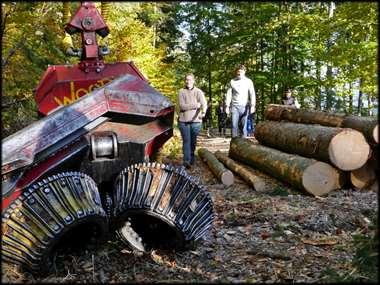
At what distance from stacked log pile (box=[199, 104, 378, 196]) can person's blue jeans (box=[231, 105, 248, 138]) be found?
1234 millimetres

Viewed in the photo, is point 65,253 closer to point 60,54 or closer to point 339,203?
point 339,203

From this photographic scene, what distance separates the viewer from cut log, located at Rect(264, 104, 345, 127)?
315 inches

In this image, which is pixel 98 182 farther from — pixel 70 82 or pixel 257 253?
pixel 257 253

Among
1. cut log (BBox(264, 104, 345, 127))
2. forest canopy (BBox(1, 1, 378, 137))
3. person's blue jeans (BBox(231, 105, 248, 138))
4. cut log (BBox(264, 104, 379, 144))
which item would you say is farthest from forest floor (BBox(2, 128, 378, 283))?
person's blue jeans (BBox(231, 105, 248, 138))

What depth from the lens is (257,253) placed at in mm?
3916

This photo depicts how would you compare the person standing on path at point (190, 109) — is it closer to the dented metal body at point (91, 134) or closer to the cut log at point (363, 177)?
the cut log at point (363, 177)

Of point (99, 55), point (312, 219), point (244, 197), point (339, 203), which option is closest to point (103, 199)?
point (99, 55)

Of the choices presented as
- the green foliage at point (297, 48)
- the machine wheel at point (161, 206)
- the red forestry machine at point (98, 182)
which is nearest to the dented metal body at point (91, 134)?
the red forestry machine at point (98, 182)

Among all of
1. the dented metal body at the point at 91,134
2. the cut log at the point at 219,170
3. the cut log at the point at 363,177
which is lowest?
the cut log at the point at 219,170

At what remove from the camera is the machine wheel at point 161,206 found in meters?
3.33

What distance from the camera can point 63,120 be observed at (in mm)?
3488

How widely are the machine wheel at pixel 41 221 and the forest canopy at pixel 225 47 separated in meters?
1.12

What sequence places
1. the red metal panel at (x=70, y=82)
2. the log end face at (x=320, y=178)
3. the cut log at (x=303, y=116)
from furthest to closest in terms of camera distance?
1. the cut log at (x=303, y=116)
2. the log end face at (x=320, y=178)
3. the red metal panel at (x=70, y=82)

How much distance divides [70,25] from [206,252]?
8.59 ft
